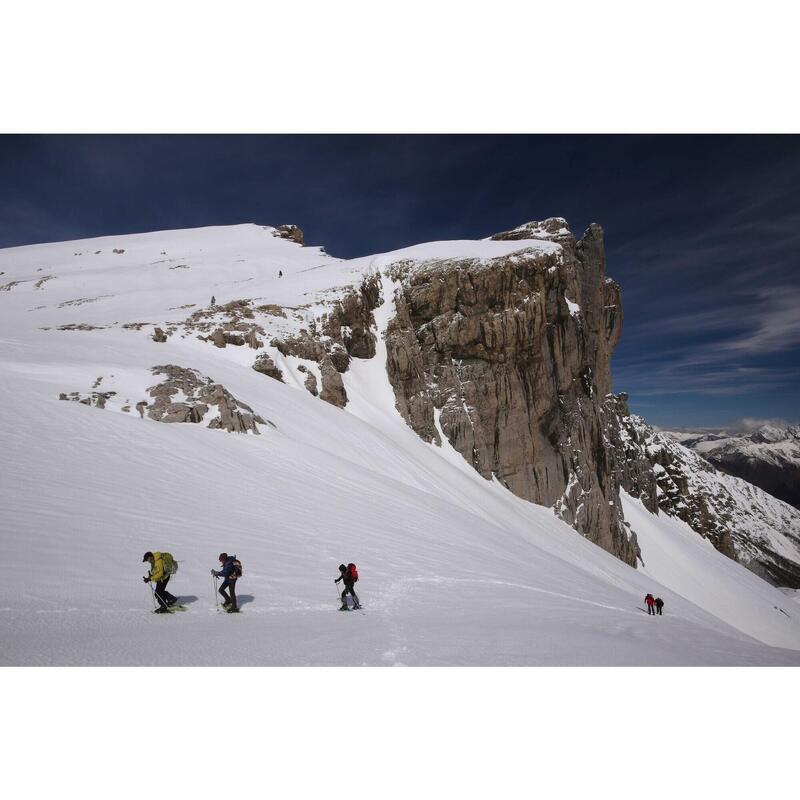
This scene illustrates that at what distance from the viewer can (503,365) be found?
111 feet

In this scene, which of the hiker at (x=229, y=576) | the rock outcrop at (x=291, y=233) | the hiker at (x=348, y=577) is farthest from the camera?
the rock outcrop at (x=291, y=233)

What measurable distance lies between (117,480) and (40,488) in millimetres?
1250

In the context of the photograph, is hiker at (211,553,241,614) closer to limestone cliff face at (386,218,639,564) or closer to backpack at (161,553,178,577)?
backpack at (161,553,178,577)

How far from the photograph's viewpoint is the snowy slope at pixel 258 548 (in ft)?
14.2

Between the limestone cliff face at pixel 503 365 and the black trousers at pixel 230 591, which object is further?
the limestone cliff face at pixel 503 365

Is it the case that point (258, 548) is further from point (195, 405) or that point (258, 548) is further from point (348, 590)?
point (195, 405)

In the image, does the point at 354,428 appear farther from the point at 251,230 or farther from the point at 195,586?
the point at 251,230

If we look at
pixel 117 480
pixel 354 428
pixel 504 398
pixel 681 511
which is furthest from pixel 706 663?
pixel 681 511

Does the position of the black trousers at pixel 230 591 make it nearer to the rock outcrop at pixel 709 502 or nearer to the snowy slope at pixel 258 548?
the snowy slope at pixel 258 548

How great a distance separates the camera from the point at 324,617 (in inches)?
199

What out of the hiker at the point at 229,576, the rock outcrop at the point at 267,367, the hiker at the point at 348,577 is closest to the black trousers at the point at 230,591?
the hiker at the point at 229,576

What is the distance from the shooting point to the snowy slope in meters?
4.34

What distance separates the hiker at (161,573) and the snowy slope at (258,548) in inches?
6.9

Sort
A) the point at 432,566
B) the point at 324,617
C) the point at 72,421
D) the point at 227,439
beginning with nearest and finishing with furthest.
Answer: the point at 324,617
the point at 432,566
the point at 72,421
the point at 227,439
